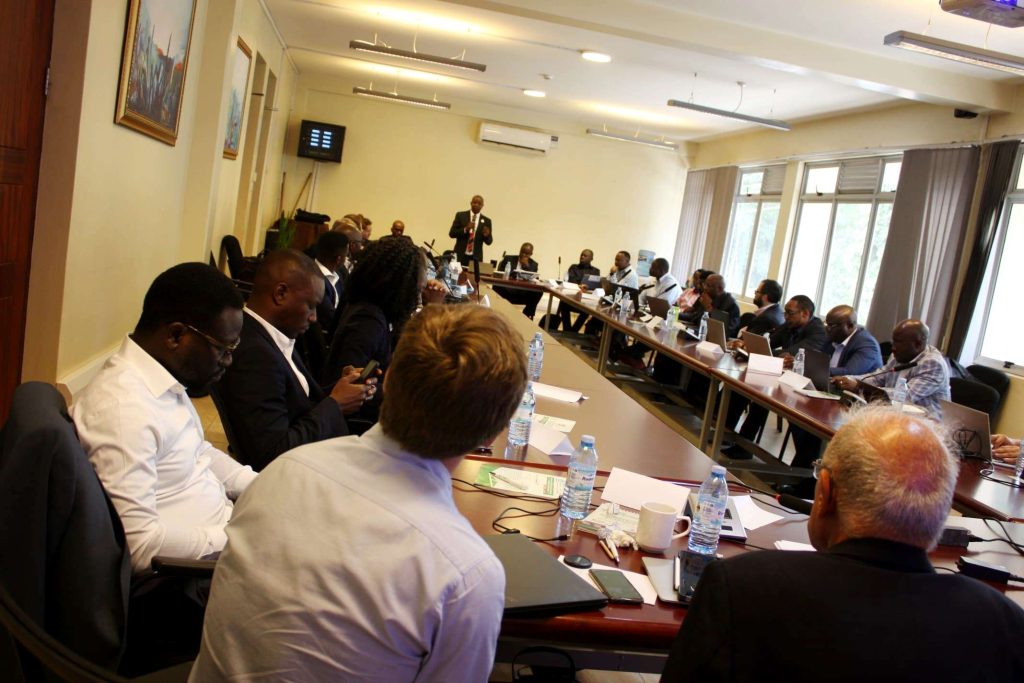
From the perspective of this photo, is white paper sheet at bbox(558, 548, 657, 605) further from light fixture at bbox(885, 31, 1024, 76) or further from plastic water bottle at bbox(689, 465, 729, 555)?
light fixture at bbox(885, 31, 1024, 76)

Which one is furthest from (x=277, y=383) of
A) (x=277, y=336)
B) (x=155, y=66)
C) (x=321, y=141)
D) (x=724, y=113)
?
(x=321, y=141)

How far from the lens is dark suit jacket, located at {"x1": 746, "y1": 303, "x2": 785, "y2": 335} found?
7.27 meters

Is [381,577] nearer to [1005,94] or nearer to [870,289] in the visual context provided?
[1005,94]

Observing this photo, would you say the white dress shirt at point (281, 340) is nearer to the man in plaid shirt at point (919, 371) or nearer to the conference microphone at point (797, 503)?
the conference microphone at point (797, 503)

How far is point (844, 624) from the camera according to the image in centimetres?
107

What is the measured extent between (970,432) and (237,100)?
6.58 m

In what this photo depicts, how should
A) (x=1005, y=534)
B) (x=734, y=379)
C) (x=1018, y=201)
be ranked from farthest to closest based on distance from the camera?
(x=1018, y=201), (x=734, y=379), (x=1005, y=534)

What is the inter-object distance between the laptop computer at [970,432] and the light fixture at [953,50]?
7.79 feet

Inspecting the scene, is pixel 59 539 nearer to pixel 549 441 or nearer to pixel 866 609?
pixel 866 609

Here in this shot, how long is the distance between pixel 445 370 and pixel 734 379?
393 cm

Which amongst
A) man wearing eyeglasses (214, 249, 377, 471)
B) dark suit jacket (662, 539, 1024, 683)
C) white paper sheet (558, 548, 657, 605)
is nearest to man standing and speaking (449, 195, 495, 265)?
man wearing eyeglasses (214, 249, 377, 471)

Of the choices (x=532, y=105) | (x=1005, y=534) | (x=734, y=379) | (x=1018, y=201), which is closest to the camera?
(x=1005, y=534)

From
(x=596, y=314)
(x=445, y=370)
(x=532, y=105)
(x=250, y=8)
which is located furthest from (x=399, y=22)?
(x=445, y=370)

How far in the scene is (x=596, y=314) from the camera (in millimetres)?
7652
